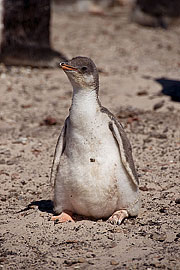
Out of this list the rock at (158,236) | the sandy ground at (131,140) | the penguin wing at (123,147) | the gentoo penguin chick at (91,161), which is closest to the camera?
the sandy ground at (131,140)

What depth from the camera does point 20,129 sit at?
803 centimetres

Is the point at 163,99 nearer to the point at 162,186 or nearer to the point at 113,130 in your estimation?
the point at 162,186

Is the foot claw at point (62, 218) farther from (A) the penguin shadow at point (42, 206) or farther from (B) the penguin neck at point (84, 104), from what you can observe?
(B) the penguin neck at point (84, 104)

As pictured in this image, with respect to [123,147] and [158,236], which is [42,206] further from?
[158,236]

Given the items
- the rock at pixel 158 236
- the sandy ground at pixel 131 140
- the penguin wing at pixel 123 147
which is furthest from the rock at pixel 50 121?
the rock at pixel 158 236

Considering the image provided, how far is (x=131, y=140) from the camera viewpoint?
7312mm

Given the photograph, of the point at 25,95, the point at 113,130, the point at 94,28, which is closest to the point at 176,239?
the point at 113,130

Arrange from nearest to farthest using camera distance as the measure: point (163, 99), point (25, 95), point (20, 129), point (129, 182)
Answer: point (129, 182) < point (20, 129) < point (163, 99) < point (25, 95)

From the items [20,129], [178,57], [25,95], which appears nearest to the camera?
[20,129]

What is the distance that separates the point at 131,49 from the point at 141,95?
13.5ft

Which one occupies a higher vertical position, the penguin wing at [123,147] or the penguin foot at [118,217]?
the penguin wing at [123,147]

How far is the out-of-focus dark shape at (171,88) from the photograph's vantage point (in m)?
9.00

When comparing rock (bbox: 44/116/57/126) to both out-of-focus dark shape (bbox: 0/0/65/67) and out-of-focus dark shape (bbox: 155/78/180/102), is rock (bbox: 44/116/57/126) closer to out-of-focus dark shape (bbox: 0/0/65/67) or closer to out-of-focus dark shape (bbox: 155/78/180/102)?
out-of-focus dark shape (bbox: 155/78/180/102)

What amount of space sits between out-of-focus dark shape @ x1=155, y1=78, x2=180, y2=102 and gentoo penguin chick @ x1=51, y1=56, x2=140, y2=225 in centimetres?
430
